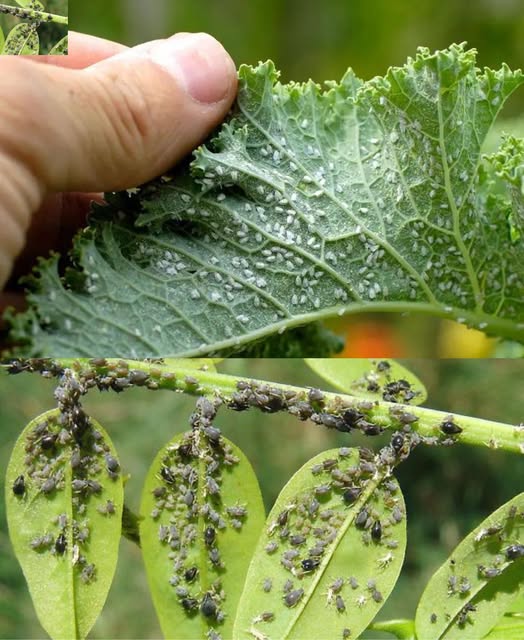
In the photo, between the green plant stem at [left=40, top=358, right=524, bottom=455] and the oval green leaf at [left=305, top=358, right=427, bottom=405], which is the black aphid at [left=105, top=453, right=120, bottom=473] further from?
the oval green leaf at [left=305, top=358, right=427, bottom=405]

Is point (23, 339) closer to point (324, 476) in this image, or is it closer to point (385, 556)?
point (324, 476)

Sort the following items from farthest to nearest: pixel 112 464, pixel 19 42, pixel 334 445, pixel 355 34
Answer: pixel 334 445 → pixel 355 34 → pixel 112 464 → pixel 19 42

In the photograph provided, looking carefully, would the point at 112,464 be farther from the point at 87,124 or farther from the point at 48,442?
the point at 87,124

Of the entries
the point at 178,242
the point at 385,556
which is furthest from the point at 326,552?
the point at 178,242

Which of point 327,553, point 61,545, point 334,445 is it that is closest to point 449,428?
point 327,553

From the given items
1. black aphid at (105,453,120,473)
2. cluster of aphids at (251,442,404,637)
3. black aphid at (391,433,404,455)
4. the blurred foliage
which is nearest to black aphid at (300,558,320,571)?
cluster of aphids at (251,442,404,637)

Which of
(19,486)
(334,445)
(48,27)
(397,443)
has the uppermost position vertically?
(48,27)

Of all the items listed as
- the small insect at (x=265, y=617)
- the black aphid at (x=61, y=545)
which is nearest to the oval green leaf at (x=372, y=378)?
the small insect at (x=265, y=617)
